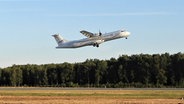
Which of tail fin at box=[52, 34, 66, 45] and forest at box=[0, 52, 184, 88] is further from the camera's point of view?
forest at box=[0, 52, 184, 88]

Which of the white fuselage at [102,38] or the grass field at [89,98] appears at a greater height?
the white fuselage at [102,38]

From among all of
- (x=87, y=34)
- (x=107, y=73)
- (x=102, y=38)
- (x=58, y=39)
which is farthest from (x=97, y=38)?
(x=107, y=73)

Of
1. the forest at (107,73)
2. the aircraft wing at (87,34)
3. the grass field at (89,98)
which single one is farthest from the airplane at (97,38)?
the forest at (107,73)

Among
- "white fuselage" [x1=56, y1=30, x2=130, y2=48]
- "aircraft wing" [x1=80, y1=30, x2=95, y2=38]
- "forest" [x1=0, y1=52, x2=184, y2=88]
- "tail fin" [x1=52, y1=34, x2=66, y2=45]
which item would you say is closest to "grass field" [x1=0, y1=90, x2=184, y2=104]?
"white fuselage" [x1=56, y1=30, x2=130, y2=48]

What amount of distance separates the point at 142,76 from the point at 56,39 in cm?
4851

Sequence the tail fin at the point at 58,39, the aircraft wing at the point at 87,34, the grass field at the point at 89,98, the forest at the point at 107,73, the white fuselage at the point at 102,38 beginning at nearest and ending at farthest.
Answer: the grass field at the point at 89,98 → the white fuselage at the point at 102,38 → the aircraft wing at the point at 87,34 → the tail fin at the point at 58,39 → the forest at the point at 107,73

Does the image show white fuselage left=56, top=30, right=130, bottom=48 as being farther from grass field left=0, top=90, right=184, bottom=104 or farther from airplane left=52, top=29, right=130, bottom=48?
grass field left=0, top=90, right=184, bottom=104

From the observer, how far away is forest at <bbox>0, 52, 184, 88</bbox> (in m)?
152

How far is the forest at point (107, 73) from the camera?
151625mm

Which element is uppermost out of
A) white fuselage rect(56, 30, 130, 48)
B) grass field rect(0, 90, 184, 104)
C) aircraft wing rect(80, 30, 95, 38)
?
aircraft wing rect(80, 30, 95, 38)

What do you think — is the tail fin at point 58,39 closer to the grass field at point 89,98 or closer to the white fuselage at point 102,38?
the white fuselage at point 102,38

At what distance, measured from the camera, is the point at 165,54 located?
545ft

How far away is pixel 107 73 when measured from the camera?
559ft

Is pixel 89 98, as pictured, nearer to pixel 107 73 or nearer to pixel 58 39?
pixel 58 39
